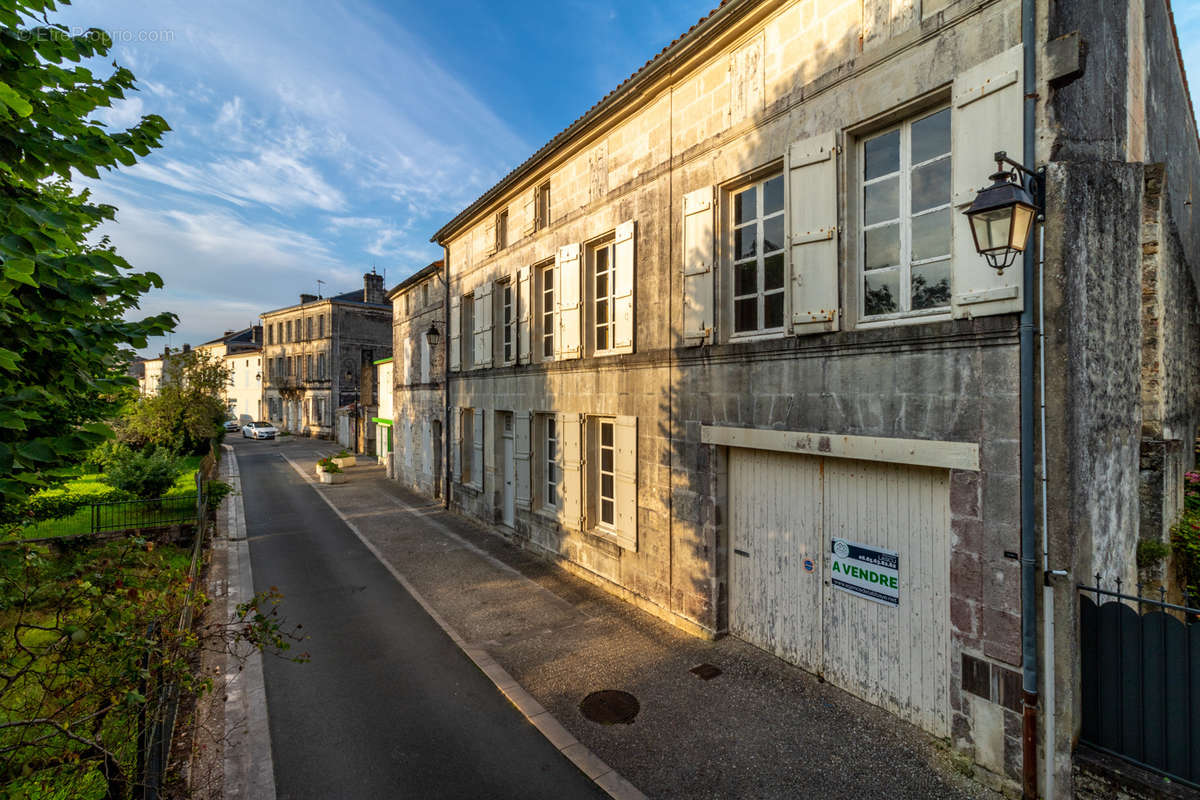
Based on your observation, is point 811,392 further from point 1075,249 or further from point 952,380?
point 1075,249

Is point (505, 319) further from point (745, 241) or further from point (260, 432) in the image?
point (260, 432)

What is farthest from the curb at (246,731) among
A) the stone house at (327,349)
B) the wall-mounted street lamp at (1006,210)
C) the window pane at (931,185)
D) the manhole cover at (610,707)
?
the stone house at (327,349)

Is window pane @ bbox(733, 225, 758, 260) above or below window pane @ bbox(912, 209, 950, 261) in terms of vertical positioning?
above

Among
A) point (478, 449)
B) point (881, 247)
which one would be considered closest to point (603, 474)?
point (478, 449)

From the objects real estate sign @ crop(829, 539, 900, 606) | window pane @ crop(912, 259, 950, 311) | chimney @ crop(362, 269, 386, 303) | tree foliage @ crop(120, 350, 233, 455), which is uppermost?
chimney @ crop(362, 269, 386, 303)

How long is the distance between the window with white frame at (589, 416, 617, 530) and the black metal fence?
6.04 meters

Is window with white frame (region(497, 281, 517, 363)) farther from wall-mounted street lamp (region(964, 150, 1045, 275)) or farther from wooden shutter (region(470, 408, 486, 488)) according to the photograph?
wall-mounted street lamp (region(964, 150, 1045, 275))

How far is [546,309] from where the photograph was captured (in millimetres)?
11305

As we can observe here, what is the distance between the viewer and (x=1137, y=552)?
549 cm

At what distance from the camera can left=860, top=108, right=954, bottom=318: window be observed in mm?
5098

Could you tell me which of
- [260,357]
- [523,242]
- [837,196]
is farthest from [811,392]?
[260,357]

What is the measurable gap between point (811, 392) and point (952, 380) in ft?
4.57

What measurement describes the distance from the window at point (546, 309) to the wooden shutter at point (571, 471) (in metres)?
1.71

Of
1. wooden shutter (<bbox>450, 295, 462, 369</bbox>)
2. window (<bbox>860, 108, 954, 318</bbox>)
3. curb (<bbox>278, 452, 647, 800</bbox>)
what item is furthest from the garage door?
wooden shutter (<bbox>450, 295, 462, 369</bbox>)
